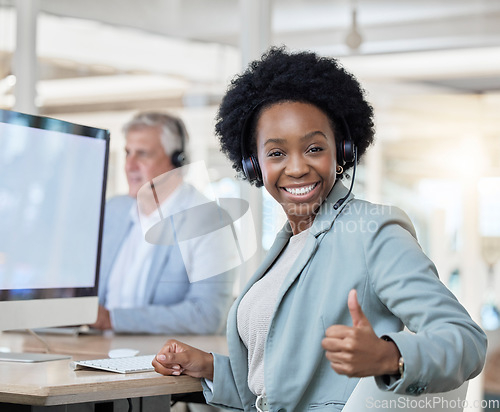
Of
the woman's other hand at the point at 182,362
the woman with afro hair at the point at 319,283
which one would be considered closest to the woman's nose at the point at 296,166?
the woman with afro hair at the point at 319,283

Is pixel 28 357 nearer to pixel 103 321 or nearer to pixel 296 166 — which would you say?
pixel 103 321

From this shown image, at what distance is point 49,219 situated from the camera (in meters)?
1.75

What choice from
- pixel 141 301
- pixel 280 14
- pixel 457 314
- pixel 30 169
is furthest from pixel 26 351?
pixel 280 14

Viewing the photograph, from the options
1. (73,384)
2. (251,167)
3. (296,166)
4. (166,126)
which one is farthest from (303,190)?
(166,126)

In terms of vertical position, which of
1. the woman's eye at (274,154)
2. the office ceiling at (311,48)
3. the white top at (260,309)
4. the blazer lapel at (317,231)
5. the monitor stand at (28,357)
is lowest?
the monitor stand at (28,357)

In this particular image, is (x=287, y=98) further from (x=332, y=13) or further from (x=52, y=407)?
(x=332, y=13)

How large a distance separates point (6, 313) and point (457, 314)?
3.32 ft

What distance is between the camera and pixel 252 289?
5.01 ft

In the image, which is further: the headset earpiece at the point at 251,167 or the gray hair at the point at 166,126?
the gray hair at the point at 166,126

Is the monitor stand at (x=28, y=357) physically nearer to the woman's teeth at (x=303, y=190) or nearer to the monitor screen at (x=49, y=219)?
the monitor screen at (x=49, y=219)

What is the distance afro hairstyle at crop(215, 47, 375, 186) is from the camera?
1.47m

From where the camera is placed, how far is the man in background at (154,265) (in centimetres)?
240

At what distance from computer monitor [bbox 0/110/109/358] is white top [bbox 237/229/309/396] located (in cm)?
49

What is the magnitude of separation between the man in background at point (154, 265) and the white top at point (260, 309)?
0.88m
